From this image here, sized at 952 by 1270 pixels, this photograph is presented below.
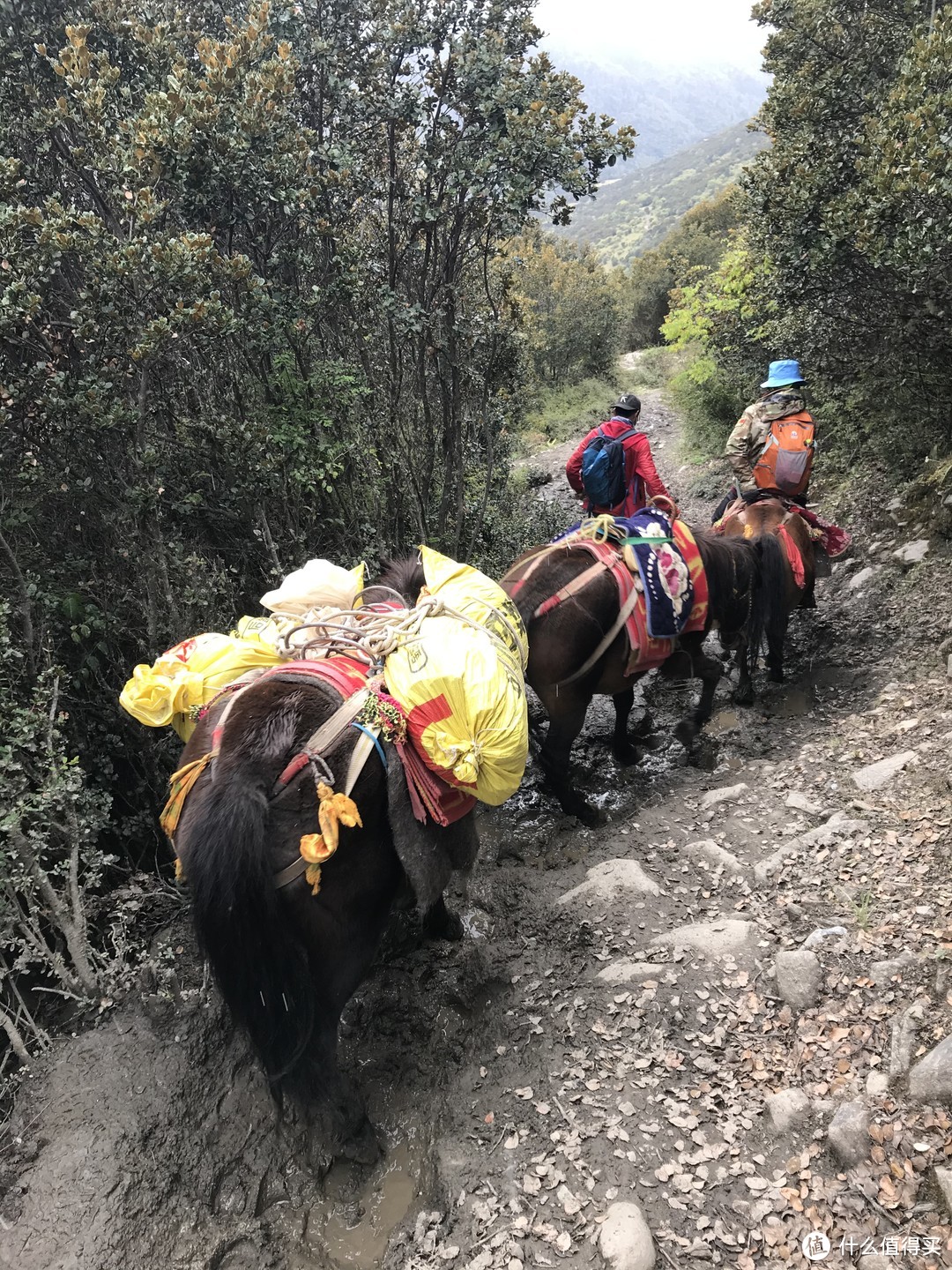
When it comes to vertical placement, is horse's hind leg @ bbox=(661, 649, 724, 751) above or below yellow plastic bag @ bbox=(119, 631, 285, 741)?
below

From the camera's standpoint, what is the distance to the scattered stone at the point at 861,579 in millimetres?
5602

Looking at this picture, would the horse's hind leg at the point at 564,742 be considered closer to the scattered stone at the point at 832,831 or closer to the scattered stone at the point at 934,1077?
the scattered stone at the point at 832,831

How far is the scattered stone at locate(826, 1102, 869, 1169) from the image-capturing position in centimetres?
188

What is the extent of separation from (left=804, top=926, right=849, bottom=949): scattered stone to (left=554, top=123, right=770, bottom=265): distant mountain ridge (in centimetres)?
7713

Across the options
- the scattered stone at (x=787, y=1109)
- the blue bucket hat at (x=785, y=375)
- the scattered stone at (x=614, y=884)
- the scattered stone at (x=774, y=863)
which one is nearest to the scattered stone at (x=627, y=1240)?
the scattered stone at (x=787, y=1109)

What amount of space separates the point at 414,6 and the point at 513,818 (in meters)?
5.51

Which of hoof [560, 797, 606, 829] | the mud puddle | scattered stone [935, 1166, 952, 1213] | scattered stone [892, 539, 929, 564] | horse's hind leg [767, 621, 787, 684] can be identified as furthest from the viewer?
scattered stone [892, 539, 929, 564]

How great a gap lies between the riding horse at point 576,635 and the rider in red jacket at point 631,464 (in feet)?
2.55

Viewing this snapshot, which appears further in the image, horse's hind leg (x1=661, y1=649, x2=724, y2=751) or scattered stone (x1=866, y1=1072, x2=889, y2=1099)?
horse's hind leg (x1=661, y1=649, x2=724, y2=751)

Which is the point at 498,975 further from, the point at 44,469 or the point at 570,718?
the point at 44,469

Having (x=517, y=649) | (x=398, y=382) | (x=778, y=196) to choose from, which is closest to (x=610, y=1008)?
(x=517, y=649)

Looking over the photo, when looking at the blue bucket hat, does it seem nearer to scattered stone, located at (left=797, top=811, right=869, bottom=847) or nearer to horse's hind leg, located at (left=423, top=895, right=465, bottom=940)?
scattered stone, located at (left=797, top=811, right=869, bottom=847)

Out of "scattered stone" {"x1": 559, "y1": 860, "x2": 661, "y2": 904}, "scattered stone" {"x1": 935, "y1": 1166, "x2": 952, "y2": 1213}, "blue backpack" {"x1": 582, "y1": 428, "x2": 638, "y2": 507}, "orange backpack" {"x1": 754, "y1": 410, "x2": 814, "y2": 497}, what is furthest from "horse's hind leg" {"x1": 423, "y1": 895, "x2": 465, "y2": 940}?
"orange backpack" {"x1": 754, "y1": 410, "x2": 814, "y2": 497}

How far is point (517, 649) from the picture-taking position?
3.05 meters
